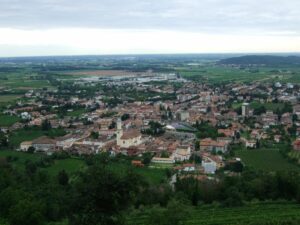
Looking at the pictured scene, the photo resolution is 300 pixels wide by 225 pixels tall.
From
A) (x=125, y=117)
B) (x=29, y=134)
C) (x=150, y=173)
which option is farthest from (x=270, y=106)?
(x=150, y=173)

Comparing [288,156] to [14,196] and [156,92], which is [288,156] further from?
[156,92]

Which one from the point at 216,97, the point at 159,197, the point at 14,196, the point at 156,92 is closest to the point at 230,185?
the point at 159,197

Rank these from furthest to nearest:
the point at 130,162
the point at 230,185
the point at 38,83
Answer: the point at 38,83, the point at 130,162, the point at 230,185

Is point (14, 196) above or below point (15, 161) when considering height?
above

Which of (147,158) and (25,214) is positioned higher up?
(25,214)

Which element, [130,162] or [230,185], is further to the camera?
[130,162]

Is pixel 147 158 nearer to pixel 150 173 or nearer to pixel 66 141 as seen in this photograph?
pixel 150 173

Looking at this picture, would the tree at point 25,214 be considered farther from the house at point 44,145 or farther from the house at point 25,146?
the house at point 25,146

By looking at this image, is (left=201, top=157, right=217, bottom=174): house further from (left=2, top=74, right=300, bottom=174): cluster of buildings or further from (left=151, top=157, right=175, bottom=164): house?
(left=151, top=157, right=175, bottom=164): house

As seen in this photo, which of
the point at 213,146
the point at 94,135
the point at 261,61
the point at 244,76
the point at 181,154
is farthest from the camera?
the point at 261,61
